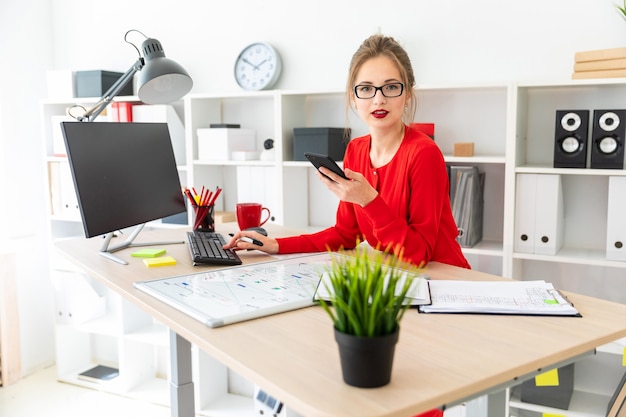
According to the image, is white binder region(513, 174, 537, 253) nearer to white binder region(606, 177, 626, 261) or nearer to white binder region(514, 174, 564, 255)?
white binder region(514, 174, 564, 255)

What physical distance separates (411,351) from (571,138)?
1.75 metres

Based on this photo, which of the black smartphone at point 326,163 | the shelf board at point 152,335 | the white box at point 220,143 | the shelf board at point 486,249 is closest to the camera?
the black smartphone at point 326,163

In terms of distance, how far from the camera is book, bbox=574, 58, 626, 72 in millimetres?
2344

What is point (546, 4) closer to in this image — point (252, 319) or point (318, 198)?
point (318, 198)

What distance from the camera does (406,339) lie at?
3.59 ft

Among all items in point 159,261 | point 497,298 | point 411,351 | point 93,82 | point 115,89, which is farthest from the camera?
point 93,82

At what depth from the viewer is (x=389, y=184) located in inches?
70.3

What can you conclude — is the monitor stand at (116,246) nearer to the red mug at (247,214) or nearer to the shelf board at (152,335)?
the red mug at (247,214)

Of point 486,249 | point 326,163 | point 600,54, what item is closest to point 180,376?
point 326,163

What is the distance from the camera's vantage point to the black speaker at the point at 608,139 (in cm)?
237

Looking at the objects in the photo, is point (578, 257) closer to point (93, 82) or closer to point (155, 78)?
point (155, 78)

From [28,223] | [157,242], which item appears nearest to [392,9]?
[157,242]

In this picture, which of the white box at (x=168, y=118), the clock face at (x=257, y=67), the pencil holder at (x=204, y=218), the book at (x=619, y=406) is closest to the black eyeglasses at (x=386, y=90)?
the pencil holder at (x=204, y=218)

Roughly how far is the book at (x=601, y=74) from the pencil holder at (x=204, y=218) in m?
1.52
